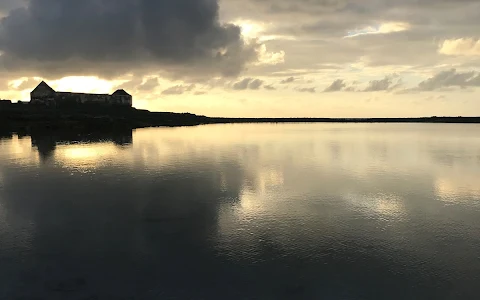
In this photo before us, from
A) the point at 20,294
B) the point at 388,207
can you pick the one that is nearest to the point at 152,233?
the point at 20,294

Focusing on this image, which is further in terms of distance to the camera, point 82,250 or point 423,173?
point 423,173

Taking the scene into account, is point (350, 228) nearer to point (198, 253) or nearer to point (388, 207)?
point (388, 207)

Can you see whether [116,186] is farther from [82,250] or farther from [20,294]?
[20,294]

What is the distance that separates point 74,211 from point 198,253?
12733 mm

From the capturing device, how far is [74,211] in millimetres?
27078

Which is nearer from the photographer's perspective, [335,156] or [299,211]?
[299,211]

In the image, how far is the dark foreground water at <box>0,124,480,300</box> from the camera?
627 inches

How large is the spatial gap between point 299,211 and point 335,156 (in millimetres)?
35255

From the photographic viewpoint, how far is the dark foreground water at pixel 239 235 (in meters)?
15.9

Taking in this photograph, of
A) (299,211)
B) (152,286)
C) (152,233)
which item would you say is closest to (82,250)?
(152,233)

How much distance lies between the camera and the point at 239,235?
21.5 m

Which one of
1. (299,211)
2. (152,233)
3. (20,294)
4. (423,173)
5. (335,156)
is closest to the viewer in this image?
(20,294)

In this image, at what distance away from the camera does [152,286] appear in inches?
624

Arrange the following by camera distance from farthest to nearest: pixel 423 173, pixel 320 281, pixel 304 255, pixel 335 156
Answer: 1. pixel 335 156
2. pixel 423 173
3. pixel 304 255
4. pixel 320 281
